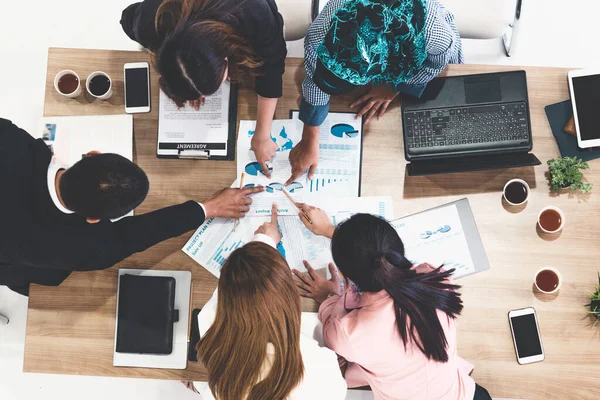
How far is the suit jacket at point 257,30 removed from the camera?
1169mm

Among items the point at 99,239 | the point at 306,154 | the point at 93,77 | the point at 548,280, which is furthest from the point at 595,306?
the point at 93,77

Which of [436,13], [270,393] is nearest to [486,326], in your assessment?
[270,393]

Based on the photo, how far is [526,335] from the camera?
4.41 ft

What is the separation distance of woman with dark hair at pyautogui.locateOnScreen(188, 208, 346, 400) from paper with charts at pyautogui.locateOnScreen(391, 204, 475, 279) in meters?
0.41

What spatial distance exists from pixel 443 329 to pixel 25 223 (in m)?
1.08

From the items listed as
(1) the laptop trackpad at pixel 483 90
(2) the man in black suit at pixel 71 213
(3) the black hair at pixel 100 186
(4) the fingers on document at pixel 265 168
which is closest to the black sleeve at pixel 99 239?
(2) the man in black suit at pixel 71 213

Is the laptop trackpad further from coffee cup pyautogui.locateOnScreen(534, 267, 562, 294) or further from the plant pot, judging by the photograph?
the plant pot

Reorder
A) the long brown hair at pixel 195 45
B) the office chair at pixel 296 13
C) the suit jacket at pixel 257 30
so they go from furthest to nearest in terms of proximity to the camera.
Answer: the office chair at pixel 296 13, the suit jacket at pixel 257 30, the long brown hair at pixel 195 45

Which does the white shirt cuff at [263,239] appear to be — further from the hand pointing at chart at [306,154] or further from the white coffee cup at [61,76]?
the white coffee cup at [61,76]

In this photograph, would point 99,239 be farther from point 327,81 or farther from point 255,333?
point 327,81

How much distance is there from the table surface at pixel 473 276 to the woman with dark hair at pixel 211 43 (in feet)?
0.45

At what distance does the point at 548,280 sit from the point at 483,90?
57 cm

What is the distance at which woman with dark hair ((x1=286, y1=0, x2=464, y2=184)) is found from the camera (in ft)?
3.57

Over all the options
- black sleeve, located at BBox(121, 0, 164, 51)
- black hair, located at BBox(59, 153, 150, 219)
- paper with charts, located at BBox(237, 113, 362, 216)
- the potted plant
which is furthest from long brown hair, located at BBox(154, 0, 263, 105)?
the potted plant
